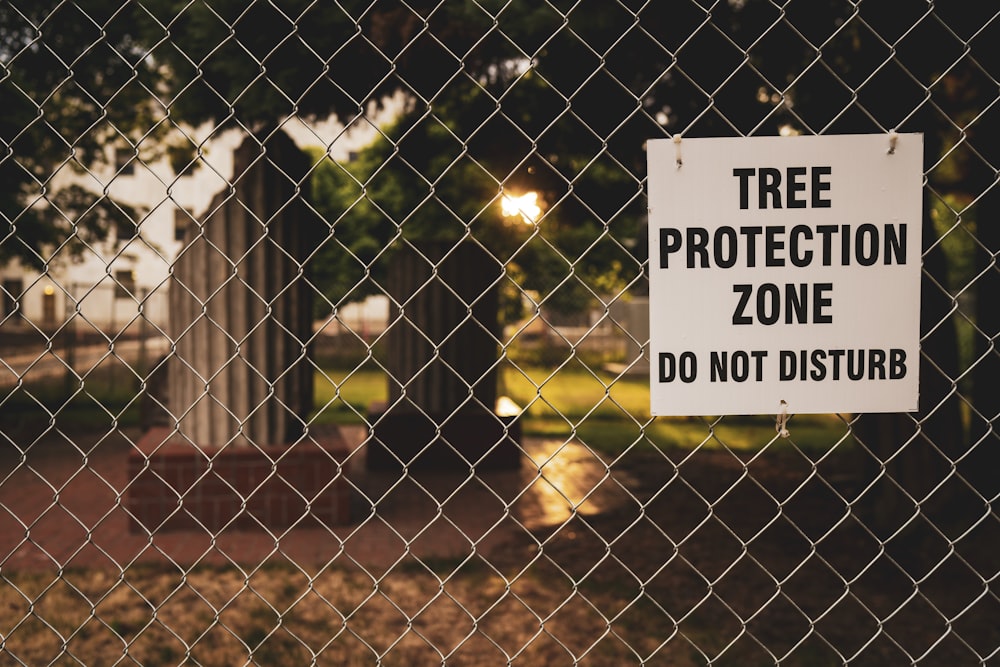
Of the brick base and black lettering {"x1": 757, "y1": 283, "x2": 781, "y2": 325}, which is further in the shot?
the brick base

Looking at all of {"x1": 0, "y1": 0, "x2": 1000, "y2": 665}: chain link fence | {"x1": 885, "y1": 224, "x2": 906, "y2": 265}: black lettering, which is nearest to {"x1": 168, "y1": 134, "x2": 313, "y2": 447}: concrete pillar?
{"x1": 0, "y1": 0, "x2": 1000, "y2": 665}: chain link fence

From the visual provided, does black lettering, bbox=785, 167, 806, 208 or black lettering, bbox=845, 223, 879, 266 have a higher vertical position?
black lettering, bbox=785, 167, 806, 208

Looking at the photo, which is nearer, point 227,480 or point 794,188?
point 794,188

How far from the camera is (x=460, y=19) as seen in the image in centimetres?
432

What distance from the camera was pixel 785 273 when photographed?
1.72 metres

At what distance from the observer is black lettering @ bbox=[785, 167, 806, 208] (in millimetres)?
1713

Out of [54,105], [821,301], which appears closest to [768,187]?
[821,301]

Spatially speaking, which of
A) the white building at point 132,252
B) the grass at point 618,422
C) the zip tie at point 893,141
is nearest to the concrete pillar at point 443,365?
the grass at point 618,422

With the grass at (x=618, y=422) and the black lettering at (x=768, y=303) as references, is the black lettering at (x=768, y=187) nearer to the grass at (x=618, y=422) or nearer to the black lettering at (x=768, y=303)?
the black lettering at (x=768, y=303)

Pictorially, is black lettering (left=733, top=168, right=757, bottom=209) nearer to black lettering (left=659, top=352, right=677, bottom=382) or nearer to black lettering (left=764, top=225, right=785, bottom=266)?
black lettering (left=764, top=225, right=785, bottom=266)

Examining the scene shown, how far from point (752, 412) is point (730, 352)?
135mm

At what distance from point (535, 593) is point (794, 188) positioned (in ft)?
11.1

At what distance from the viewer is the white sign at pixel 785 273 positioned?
67.5 inches

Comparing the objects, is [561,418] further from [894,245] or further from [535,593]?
[894,245]
